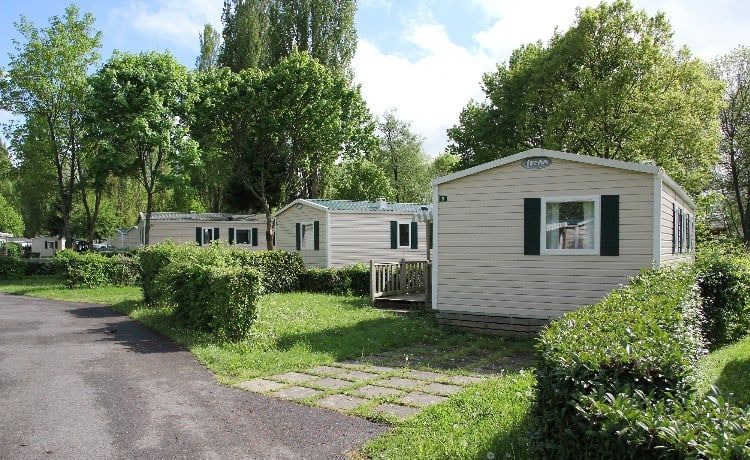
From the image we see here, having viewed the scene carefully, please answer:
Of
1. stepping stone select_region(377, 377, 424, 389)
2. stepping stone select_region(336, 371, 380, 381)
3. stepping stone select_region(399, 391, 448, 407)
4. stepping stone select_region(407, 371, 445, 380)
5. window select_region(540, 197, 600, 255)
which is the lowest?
stepping stone select_region(407, 371, 445, 380)

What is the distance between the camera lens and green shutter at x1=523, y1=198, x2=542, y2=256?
995 centimetres

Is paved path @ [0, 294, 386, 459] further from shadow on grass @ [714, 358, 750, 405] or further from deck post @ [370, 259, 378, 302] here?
deck post @ [370, 259, 378, 302]

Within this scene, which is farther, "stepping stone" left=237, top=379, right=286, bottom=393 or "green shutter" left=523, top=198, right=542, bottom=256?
"green shutter" left=523, top=198, right=542, bottom=256

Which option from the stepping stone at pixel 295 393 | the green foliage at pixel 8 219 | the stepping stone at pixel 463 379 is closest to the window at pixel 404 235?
the stepping stone at pixel 463 379

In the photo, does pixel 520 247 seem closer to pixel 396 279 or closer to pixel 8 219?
pixel 396 279

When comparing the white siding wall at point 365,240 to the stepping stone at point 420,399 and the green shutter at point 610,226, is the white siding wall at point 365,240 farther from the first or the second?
the stepping stone at point 420,399

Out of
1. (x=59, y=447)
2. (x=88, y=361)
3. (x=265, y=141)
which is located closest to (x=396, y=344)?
(x=88, y=361)

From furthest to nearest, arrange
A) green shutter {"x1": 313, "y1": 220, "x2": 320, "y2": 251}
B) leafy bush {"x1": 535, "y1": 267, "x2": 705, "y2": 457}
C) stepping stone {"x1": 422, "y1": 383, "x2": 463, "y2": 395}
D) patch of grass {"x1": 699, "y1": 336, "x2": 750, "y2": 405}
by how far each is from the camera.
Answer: green shutter {"x1": 313, "y1": 220, "x2": 320, "y2": 251} < stepping stone {"x1": 422, "y1": 383, "x2": 463, "y2": 395} < patch of grass {"x1": 699, "y1": 336, "x2": 750, "y2": 405} < leafy bush {"x1": 535, "y1": 267, "x2": 705, "y2": 457}

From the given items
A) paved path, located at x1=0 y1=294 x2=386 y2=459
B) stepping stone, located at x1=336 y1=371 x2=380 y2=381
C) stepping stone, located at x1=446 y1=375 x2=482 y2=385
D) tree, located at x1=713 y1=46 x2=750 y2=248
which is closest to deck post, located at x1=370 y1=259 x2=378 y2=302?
paved path, located at x1=0 y1=294 x2=386 y2=459

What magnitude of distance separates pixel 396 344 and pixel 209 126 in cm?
1977

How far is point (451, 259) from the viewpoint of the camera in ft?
35.8

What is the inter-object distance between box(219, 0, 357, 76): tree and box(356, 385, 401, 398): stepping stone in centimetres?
2664

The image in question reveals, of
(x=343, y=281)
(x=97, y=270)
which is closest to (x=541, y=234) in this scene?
(x=343, y=281)

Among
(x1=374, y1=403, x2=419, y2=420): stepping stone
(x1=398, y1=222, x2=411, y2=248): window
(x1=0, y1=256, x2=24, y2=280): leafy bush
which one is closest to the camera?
(x1=374, y1=403, x2=419, y2=420): stepping stone
